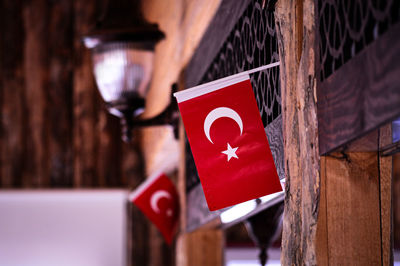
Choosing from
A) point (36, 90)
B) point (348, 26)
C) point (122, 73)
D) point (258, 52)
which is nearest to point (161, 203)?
point (122, 73)

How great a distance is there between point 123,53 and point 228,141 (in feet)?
4.46

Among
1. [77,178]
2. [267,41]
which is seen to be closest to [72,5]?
[77,178]

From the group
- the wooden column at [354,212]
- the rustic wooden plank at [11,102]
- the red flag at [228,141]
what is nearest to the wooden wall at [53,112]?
the rustic wooden plank at [11,102]

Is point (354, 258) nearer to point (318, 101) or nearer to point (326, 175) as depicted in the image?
point (326, 175)

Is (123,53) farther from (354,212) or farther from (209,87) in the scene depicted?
(354,212)

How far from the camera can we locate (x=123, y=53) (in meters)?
2.64

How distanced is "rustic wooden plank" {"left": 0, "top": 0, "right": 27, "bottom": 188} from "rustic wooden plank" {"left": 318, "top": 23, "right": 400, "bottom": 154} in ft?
15.8

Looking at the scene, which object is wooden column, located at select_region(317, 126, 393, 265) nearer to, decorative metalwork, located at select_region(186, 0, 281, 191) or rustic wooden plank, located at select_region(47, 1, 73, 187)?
decorative metalwork, located at select_region(186, 0, 281, 191)

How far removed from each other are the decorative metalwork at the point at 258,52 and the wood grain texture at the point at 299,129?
152 millimetres

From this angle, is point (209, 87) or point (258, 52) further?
point (258, 52)

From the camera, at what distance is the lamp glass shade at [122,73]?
2646 mm

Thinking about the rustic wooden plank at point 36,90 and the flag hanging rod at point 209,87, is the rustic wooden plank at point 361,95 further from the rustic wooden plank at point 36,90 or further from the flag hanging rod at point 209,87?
the rustic wooden plank at point 36,90

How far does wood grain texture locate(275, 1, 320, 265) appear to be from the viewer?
3.75 feet

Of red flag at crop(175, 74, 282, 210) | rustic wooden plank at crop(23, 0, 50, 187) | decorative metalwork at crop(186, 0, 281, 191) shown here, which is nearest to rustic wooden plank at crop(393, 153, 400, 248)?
rustic wooden plank at crop(23, 0, 50, 187)
